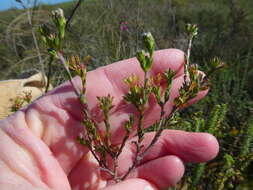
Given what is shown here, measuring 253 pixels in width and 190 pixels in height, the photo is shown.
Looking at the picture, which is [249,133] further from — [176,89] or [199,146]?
[176,89]

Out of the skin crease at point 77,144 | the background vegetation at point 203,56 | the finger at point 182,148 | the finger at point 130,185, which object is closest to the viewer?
the finger at point 130,185

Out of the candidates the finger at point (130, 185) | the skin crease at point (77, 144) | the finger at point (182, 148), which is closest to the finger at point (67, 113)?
the skin crease at point (77, 144)

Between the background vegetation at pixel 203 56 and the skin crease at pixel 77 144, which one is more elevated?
the skin crease at pixel 77 144

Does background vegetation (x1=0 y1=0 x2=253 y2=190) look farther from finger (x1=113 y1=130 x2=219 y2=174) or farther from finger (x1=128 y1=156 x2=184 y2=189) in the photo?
finger (x1=128 y1=156 x2=184 y2=189)

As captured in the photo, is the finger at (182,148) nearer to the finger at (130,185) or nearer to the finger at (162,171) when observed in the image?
the finger at (162,171)

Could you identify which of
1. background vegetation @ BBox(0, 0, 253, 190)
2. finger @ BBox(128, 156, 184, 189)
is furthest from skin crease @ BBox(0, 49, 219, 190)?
background vegetation @ BBox(0, 0, 253, 190)

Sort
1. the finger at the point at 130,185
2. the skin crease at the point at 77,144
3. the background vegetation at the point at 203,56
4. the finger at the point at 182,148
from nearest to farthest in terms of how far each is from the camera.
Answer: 1. the finger at the point at 130,185
2. the skin crease at the point at 77,144
3. the finger at the point at 182,148
4. the background vegetation at the point at 203,56

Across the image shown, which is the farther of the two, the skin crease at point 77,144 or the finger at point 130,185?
the skin crease at point 77,144

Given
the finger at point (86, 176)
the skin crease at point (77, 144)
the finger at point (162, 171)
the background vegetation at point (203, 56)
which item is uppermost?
the skin crease at point (77, 144)
